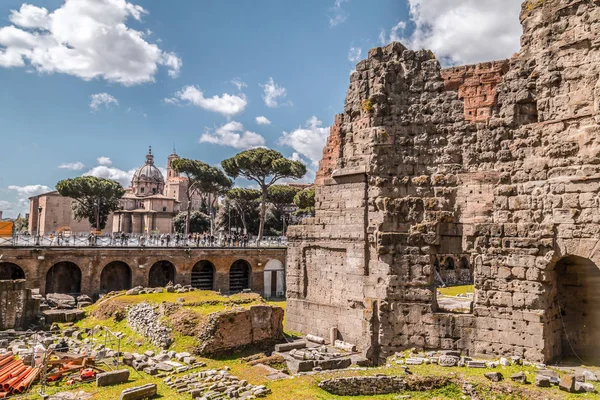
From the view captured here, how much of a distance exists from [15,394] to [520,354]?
1118 centimetres

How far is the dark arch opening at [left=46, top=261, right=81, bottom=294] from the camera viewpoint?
25.9 meters

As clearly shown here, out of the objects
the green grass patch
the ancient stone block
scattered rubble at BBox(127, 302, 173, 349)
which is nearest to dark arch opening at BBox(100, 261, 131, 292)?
scattered rubble at BBox(127, 302, 173, 349)

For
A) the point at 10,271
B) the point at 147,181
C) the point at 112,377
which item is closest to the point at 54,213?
the point at 147,181

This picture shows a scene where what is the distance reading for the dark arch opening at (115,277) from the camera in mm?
28062

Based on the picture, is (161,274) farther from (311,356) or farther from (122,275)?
(311,356)

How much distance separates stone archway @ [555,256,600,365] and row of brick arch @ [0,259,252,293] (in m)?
23.0

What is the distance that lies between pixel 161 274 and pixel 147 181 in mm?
53225

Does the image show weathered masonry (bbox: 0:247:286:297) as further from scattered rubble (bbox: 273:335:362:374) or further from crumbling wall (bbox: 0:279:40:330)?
scattered rubble (bbox: 273:335:362:374)

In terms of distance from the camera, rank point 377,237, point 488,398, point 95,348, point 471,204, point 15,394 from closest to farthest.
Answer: point 488,398 → point 15,394 → point 471,204 → point 377,237 → point 95,348

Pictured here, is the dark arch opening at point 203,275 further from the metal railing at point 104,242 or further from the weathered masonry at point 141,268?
the metal railing at point 104,242

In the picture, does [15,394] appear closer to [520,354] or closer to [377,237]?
[377,237]

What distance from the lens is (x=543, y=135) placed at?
10.3m

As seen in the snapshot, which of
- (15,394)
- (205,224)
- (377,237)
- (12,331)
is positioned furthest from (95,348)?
(205,224)

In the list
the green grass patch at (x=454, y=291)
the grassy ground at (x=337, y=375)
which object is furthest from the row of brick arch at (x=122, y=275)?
the grassy ground at (x=337, y=375)
